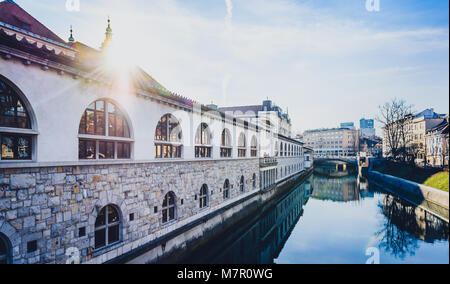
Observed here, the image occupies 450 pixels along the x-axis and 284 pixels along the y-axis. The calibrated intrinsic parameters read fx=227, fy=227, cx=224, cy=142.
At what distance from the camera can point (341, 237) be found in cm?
1429

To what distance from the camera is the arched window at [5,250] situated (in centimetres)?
507

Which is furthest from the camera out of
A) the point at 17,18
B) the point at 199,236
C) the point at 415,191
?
the point at 415,191

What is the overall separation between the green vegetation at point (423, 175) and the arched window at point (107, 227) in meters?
12.8

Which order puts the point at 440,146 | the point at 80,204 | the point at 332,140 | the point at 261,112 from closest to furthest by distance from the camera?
the point at 80,204 → the point at 440,146 → the point at 261,112 → the point at 332,140

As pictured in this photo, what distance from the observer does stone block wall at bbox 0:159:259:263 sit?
517 cm

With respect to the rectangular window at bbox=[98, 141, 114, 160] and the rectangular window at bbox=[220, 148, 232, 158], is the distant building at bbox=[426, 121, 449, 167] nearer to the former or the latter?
the rectangular window at bbox=[220, 148, 232, 158]

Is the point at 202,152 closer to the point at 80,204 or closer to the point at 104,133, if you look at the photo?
the point at 104,133

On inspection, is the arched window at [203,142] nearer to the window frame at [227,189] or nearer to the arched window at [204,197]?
the arched window at [204,197]

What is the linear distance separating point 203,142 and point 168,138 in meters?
2.79

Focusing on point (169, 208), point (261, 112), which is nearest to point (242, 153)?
point (169, 208)
